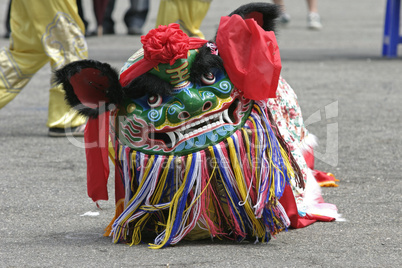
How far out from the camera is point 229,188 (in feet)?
9.00

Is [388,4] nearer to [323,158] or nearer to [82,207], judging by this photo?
[323,158]

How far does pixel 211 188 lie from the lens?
9.04ft

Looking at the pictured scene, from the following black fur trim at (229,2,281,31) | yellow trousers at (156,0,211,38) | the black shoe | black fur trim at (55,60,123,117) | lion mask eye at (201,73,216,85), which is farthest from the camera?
yellow trousers at (156,0,211,38)

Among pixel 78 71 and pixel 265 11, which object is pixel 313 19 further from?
pixel 78 71

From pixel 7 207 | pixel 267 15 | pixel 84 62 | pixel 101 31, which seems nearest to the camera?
pixel 84 62

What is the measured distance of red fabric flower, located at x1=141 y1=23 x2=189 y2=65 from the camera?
266 cm

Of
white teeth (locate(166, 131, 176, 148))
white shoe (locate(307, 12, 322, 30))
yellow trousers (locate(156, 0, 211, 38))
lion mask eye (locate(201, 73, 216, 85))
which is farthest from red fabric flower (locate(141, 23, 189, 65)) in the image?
white shoe (locate(307, 12, 322, 30))

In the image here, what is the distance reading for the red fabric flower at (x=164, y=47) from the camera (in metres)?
2.66

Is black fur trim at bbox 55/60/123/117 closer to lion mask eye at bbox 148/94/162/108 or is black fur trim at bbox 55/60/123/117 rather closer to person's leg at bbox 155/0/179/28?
lion mask eye at bbox 148/94/162/108

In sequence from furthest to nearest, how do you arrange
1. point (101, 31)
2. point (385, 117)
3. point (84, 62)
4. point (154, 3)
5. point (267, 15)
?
1. point (154, 3)
2. point (101, 31)
3. point (385, 117)
4. point (267, 15)
5. point (84, 62)

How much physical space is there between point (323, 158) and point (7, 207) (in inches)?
70.3

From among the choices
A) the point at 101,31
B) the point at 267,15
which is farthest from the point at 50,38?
the point at 101,31

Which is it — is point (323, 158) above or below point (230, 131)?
below

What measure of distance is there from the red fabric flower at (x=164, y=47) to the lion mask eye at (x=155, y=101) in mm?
127
